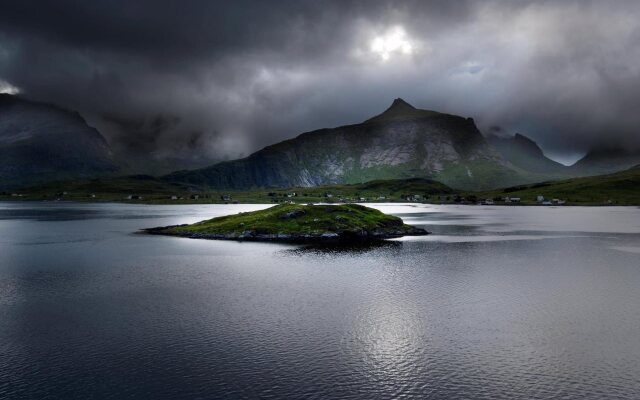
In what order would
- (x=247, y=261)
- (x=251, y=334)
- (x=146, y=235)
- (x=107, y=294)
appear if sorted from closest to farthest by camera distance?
(x=251, y=334) < (x=107, y=294) < (x=247, y=261) < (x=146, y=235)

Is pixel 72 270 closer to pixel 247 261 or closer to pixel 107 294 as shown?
pixel 107 294

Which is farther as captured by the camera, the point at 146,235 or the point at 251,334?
the point at 146,235

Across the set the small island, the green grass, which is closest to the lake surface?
the small island

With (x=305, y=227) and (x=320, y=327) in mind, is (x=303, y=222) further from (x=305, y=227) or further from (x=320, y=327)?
(x=320, y=327)

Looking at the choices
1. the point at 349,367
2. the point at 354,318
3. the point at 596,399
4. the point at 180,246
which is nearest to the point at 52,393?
the point at 349,367

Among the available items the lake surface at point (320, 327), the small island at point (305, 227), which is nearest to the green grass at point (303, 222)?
the small island at point (305, 227)

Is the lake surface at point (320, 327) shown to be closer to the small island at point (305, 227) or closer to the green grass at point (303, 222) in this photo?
the small island at point (305, 227)
